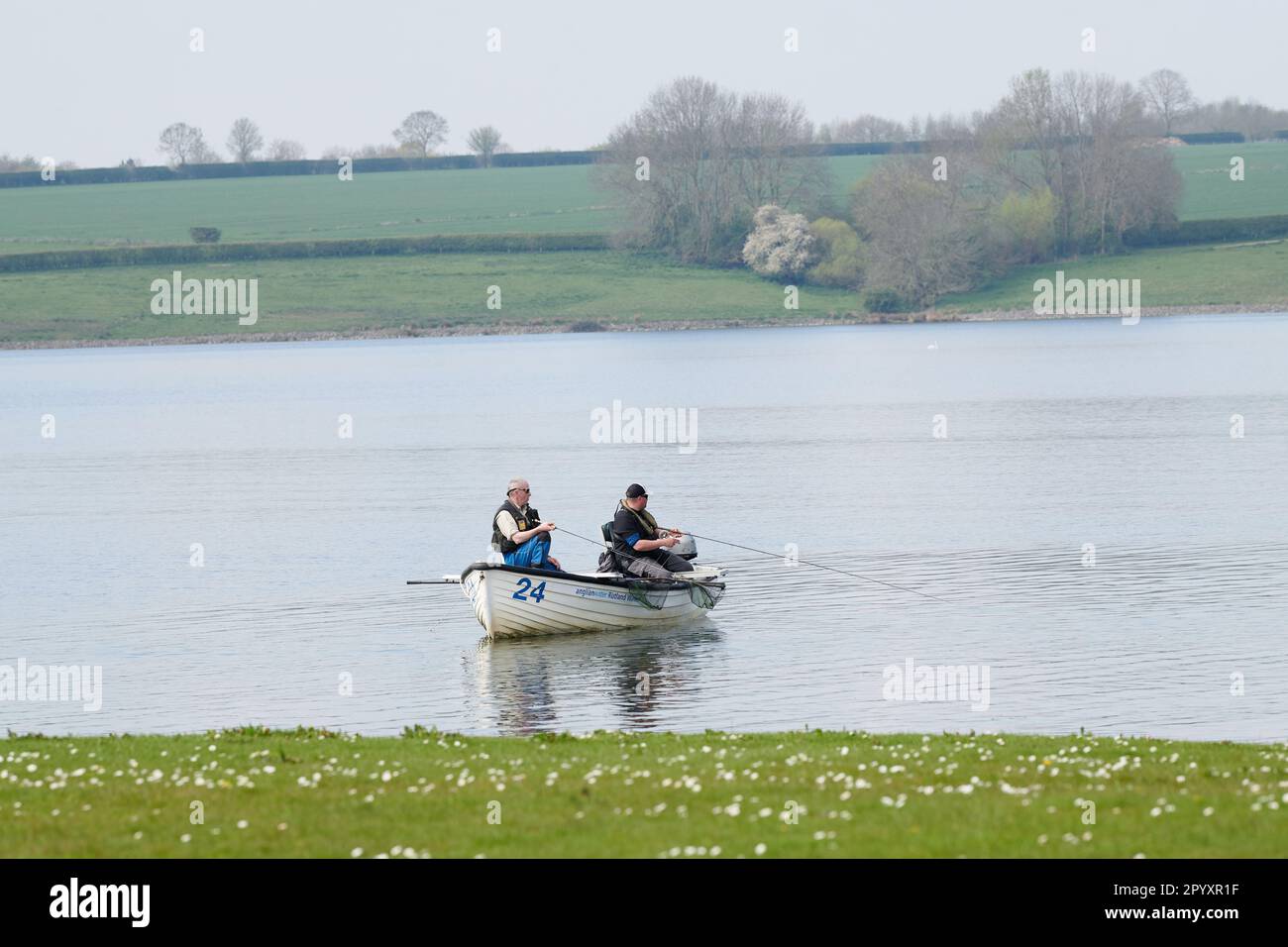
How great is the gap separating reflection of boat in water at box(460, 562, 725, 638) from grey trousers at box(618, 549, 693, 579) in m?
0.15

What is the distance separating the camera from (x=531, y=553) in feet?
Answer: 84.2

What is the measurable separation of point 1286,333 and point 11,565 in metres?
81.9

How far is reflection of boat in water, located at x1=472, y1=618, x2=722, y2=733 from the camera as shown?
20.0 metres

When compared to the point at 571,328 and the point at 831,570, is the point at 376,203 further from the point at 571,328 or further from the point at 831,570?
the point at 831,570

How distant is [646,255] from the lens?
5408 inches

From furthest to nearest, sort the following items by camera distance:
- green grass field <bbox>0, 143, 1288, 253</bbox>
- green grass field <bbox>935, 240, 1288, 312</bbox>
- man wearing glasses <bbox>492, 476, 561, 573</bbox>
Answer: green grass field <bbox>0, 143, 1288, 253</bbox> → green grass field <bbox>935, 240, 1288, 312</bbox> → man wearing glasses <bbox>492, 476, 561, 573</bbox>

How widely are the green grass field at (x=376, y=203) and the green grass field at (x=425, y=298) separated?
11014 mm

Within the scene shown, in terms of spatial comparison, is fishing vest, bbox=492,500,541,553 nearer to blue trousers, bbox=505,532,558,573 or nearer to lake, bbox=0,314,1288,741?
blue trousers, bbox=505,532,558,573

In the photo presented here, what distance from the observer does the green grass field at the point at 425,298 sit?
5000 inches

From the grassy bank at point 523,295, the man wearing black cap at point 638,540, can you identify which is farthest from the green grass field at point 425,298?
the man wearing black cap at point 638,540

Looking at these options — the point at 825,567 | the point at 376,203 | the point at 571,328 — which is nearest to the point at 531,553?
the point at 825,567

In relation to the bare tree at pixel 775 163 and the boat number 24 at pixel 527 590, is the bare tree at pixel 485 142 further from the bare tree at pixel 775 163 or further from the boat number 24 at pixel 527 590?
the boat number 24 at pixel 527 590

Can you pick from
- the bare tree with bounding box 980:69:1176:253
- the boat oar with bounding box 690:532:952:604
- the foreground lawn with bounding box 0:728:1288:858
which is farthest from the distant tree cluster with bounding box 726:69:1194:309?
the foreground lawn with bounding box 0:728:1288:858
